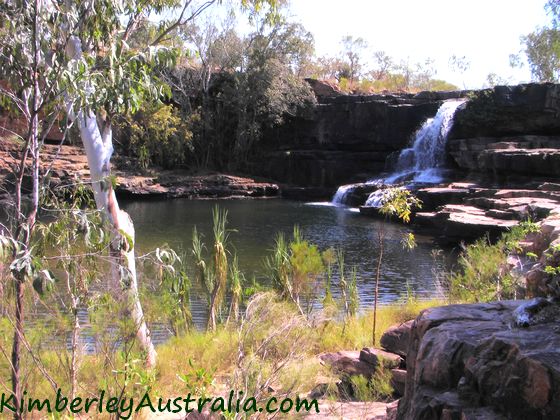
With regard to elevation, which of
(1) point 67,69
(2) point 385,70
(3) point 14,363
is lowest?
(3) point 14,363

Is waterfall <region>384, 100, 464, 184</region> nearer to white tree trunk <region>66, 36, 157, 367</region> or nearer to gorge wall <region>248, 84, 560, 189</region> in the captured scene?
gorge wall <region>248, 84, 560, 189</region>

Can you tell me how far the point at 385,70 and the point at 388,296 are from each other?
4318 cm

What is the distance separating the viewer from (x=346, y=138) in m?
33.0

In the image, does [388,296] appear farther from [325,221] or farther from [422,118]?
[422,118]

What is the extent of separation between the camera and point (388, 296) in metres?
10.5

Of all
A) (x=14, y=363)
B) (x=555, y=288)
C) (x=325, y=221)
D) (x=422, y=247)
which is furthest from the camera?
(x=325, y=221)

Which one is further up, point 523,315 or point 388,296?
point 523,315

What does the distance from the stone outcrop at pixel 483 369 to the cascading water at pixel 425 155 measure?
75.4ft

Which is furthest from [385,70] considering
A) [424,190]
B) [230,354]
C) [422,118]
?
[230,354]

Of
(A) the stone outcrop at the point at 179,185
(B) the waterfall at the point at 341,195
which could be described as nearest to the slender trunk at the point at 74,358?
(B) the waterfall at the point at 341,195

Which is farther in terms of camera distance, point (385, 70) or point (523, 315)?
point (385, 70)

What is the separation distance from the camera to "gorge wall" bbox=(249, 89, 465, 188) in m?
31.3

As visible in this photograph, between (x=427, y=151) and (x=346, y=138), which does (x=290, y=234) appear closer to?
Answer: (x=427, y=151)

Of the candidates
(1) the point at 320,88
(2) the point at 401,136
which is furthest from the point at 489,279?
(1) the point at 320,88
